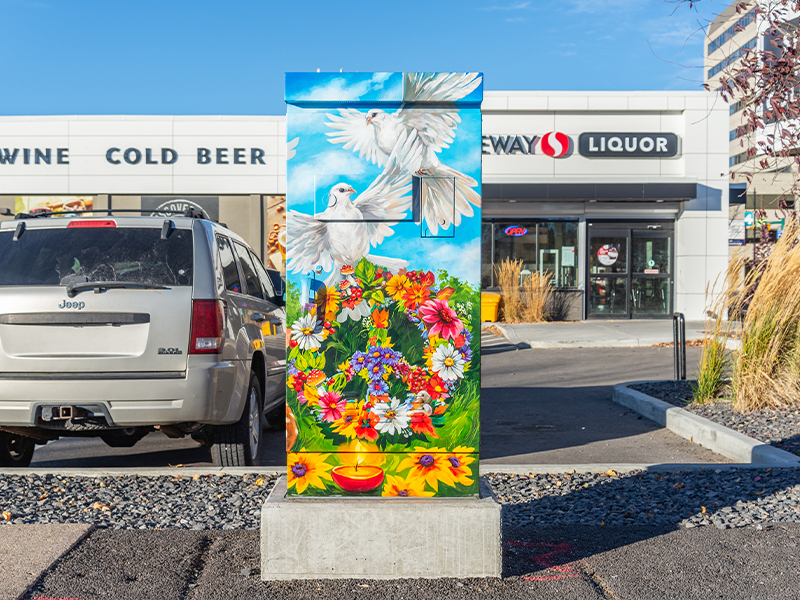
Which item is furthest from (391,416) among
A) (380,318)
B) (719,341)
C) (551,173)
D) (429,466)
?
(551,173)

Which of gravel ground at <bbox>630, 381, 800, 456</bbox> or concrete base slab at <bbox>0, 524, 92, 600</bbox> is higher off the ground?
concrete base slab at <bbox>0, 524, 92, 600</bbox>

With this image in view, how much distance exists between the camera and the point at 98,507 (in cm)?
469

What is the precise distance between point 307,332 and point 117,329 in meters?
2.06

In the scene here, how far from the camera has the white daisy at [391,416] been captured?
3531 mm

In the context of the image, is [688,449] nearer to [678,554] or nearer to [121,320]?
[678,554]

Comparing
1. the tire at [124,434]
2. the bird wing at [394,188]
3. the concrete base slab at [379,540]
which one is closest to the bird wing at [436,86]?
the bird wing at [394,188]

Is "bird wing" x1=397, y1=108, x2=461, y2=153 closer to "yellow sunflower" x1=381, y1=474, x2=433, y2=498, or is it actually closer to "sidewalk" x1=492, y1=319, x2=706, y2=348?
"yellow sunflower" x1=381, y1=474, x2=433, y2=498

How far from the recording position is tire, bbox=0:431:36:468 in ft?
19.5

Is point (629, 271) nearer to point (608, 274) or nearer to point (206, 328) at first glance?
point (608, 274)

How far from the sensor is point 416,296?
352 cm

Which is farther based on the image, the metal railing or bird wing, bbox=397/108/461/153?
the metal railing

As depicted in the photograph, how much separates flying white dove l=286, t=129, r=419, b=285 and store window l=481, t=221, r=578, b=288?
19.5 m

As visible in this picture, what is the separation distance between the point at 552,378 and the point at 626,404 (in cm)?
287

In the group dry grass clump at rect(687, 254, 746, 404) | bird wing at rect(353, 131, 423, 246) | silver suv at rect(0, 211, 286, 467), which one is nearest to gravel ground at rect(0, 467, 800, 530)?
silver suv at rect(0, 211, 286, 467)
